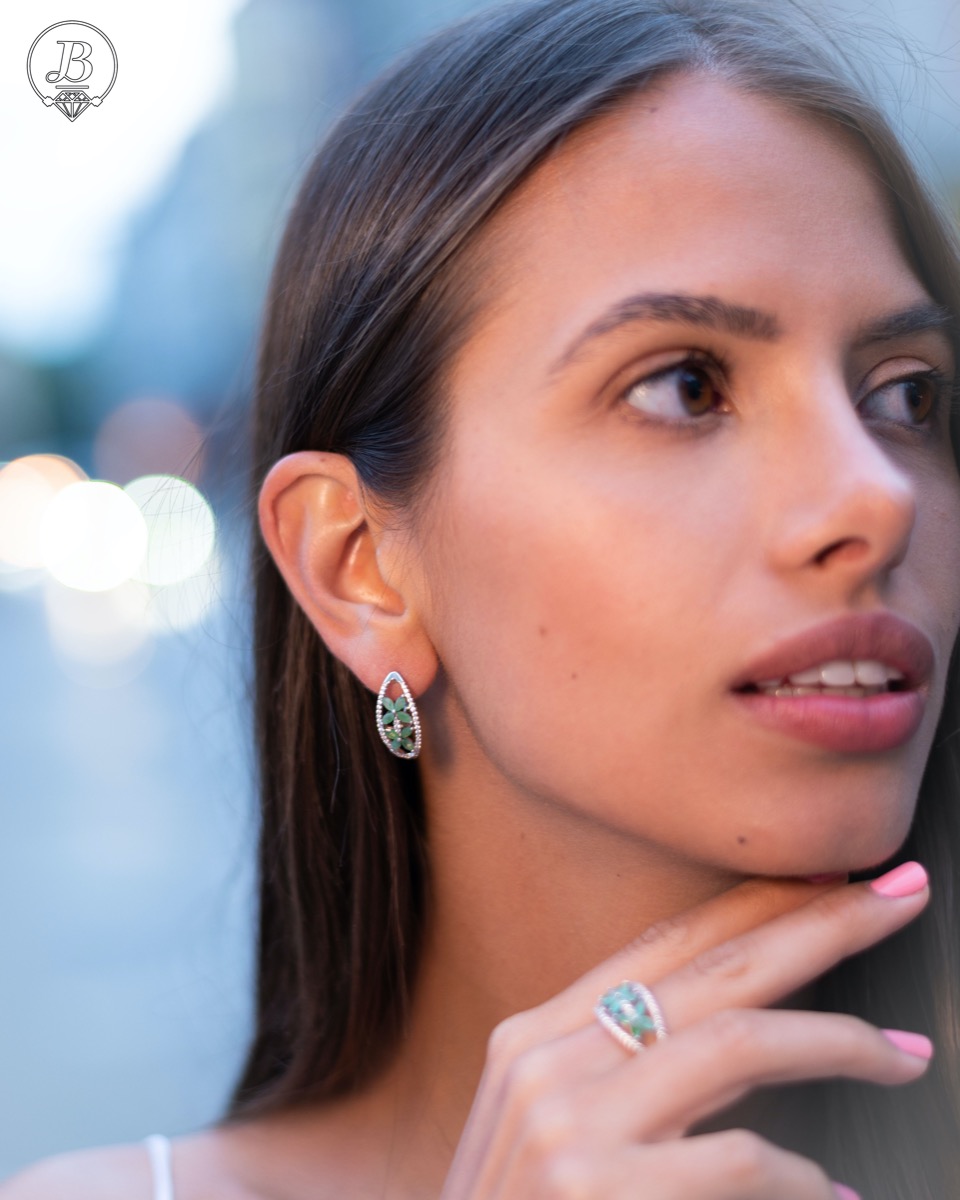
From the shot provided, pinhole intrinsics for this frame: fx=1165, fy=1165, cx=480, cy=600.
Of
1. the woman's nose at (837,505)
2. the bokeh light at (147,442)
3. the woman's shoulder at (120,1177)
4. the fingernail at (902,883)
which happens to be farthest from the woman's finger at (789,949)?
the bokeh light at (147,442)

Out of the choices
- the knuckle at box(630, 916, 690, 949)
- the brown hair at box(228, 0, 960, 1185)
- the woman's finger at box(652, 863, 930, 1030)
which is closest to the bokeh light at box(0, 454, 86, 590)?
the brown hair at box(228, 0, 960, 1185)

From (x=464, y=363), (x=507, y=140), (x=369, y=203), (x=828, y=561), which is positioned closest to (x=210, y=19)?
(x=369, y=203)

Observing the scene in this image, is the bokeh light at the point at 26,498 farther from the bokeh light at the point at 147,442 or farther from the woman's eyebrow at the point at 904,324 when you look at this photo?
the woman's eyebrow at the point at 904,324

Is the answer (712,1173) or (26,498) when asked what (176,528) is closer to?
(712,1173)

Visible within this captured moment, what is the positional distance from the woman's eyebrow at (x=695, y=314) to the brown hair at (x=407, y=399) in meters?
0.27

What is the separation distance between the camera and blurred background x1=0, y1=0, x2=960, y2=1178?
7.98 ft

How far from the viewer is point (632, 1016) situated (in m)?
1.44

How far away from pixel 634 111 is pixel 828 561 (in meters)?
0.75

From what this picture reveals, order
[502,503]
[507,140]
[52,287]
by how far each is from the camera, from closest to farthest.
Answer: [502,503]
[507,140]
[52,287]

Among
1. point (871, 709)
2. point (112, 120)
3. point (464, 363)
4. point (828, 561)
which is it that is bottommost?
point (871, 709)

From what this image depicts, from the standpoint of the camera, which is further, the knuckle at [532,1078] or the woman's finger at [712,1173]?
the knuckle at [532,1078]

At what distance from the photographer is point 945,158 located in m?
2.50

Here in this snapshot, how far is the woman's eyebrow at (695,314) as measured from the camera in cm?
153

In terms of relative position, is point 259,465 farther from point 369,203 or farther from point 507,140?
point 507,140
